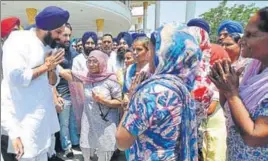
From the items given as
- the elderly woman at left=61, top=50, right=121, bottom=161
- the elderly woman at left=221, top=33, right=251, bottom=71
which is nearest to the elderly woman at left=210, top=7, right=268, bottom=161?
the elderly woman at left=221, top=33, right=251, bottom=71

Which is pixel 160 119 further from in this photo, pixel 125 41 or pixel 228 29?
pixel 125 41

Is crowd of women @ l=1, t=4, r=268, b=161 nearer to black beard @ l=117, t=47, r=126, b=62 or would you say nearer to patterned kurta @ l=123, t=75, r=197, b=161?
patterned kurta @ l=123, t=75, r=197, b=161

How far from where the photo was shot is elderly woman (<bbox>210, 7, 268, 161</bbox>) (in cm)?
135

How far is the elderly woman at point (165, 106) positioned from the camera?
144 centimetres

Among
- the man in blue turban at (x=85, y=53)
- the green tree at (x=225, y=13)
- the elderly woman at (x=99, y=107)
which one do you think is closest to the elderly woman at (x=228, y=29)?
the elderly woman at (x=99, y=107)

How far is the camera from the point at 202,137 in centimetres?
296

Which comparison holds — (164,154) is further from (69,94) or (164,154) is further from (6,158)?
(69,94)

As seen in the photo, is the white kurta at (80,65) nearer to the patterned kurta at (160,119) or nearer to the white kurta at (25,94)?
the white kurta at (25,94)

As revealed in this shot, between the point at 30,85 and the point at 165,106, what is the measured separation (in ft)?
3.53

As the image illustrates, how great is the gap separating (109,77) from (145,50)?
67cm

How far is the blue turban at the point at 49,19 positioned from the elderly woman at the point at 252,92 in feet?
3.94

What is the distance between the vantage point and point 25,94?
6.97 ft

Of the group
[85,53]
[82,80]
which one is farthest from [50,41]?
[85,53]

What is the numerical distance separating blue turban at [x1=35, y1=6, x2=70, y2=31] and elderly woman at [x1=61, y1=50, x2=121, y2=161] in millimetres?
1222
